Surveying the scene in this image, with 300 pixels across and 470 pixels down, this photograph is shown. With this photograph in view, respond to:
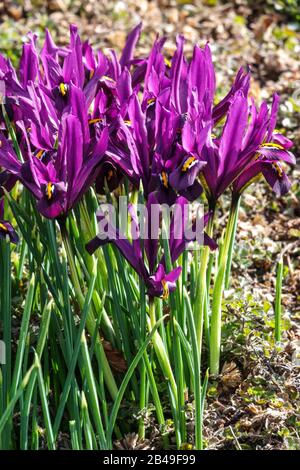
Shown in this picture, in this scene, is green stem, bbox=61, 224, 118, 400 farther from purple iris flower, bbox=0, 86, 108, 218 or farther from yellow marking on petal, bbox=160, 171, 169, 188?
yellow marking on petal, bbox=160, 171, 169, 188

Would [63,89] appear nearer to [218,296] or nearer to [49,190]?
[49,190]

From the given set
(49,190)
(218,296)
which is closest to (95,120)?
(49,190)

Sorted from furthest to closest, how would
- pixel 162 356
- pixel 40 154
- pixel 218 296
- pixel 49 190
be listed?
pixel 218 296 < pixel 162 356 < pixel 40 154 < pixel 49 190

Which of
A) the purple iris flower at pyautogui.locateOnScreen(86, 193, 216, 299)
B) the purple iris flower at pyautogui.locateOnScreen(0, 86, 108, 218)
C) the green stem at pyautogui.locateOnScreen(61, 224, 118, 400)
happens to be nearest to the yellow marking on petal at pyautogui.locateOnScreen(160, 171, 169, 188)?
the purple iris flower at pyautogui.locateOnScreen(86, 193, 216, 299)

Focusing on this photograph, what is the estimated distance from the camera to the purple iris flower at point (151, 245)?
2.31 meters

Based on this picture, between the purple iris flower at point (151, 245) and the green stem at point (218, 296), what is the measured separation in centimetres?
20

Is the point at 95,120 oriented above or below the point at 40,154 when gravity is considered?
above

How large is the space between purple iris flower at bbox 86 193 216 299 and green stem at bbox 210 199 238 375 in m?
0.20

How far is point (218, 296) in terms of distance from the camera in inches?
104

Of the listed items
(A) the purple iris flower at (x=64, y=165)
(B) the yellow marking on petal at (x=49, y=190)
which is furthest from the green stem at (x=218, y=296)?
(B) the yellow marking on petal at (x=49, y=190)

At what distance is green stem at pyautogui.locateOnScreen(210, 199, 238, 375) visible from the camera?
2.62m

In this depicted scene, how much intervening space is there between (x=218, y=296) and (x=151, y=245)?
0.38m
